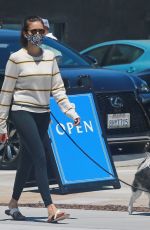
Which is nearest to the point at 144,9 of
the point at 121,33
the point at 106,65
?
the point at 121,33

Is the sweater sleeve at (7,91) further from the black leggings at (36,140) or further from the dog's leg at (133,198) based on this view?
the dog's leg at (133,198)

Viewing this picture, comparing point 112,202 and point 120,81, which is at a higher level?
point 120,81

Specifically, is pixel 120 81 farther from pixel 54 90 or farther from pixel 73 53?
pixel 54 90

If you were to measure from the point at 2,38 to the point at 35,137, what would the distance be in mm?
5311

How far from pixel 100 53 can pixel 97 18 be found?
8527 millimetres

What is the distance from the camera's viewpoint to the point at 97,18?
27984mm

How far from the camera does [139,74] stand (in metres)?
17.3

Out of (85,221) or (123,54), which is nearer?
(85,221)

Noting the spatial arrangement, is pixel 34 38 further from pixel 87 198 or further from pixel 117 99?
pixel 117 99

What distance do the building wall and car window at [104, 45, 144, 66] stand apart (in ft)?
27.7

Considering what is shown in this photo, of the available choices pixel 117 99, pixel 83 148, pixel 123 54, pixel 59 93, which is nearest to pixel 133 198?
pixel 59 93

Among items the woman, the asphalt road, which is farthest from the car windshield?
the woman

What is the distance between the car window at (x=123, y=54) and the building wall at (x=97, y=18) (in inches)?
332

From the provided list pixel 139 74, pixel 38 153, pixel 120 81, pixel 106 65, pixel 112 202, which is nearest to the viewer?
pixel 38 153
